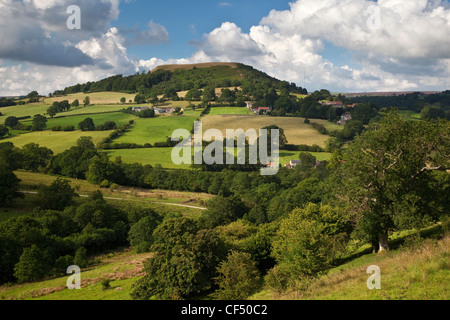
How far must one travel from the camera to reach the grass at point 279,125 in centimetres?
10744

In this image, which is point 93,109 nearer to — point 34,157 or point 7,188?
point 34,157

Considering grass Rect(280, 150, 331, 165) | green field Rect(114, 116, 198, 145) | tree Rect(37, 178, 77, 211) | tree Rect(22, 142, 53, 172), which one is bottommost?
tree Rect(37, 178, 77, 211)

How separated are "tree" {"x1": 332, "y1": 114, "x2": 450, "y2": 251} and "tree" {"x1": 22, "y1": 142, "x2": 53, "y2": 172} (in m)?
79.1

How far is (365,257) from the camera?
25.3m

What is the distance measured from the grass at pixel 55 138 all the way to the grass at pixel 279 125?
120ft

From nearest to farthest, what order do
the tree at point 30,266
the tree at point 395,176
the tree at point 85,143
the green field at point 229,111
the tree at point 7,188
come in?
the tree at point 395,176 < the tree at point 30,266 < the tree at point 7,188 < the tree at point 85,143 < the green field at point 229,111

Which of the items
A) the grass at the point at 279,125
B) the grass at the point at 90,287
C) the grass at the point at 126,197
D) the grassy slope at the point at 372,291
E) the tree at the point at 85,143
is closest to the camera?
the grassy slope at the point at 372,291

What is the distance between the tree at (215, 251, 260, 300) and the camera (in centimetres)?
2309

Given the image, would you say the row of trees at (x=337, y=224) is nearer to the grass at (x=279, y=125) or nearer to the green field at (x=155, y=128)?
the grass at (x=279, y=125)

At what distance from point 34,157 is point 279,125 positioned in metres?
81.7

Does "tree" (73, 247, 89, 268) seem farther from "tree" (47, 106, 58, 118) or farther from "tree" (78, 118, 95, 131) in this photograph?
"tree" (47, 106, 58, 118)

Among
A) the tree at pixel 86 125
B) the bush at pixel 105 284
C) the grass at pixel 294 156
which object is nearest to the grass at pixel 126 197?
the bush at pixel 105 284

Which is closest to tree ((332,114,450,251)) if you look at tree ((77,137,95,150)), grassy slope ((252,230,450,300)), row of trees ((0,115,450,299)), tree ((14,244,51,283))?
row of trees ((0,115,450,299))
